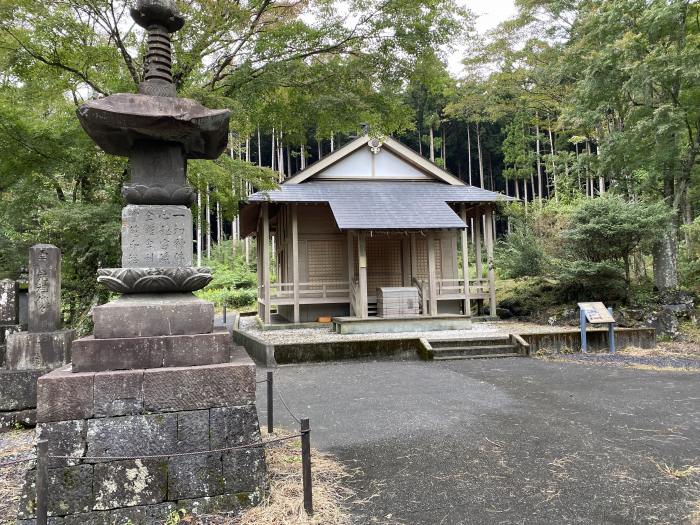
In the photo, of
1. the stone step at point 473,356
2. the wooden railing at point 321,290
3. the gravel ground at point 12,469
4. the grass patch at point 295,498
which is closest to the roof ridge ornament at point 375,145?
the wooden railing at point 321,290

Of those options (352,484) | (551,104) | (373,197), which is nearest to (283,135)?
(373,197)

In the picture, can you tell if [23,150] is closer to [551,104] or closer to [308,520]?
[308,520]

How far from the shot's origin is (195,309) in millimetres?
3344

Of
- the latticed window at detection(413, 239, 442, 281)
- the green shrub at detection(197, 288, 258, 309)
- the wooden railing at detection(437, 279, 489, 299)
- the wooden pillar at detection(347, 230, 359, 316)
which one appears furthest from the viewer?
the green shrub at detection(197, 288, 258, 309)

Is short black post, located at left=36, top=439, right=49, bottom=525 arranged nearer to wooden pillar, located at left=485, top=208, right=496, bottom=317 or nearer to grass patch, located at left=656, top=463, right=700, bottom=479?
grass patch, located at left=656, top=463, right=700, bottom=479

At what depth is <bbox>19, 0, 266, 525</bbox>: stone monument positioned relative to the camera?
290 cm

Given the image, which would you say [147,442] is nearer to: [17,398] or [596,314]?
[17,398]

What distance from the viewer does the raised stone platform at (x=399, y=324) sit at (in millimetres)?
11648

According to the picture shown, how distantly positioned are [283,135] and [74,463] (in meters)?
8.66

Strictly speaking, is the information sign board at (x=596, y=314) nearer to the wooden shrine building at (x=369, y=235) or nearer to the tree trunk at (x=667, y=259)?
the tree trunk at (x=667, y=259)

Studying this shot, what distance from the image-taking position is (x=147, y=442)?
118 inches

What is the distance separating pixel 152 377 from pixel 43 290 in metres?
3.74

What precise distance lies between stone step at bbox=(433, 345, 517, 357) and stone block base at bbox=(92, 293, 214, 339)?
21.5 ft

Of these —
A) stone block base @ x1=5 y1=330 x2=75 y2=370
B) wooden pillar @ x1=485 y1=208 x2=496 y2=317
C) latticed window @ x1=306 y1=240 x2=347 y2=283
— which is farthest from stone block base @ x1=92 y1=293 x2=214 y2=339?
wooden pillar @ x1=485 y1=208 x2=496 y2=317
